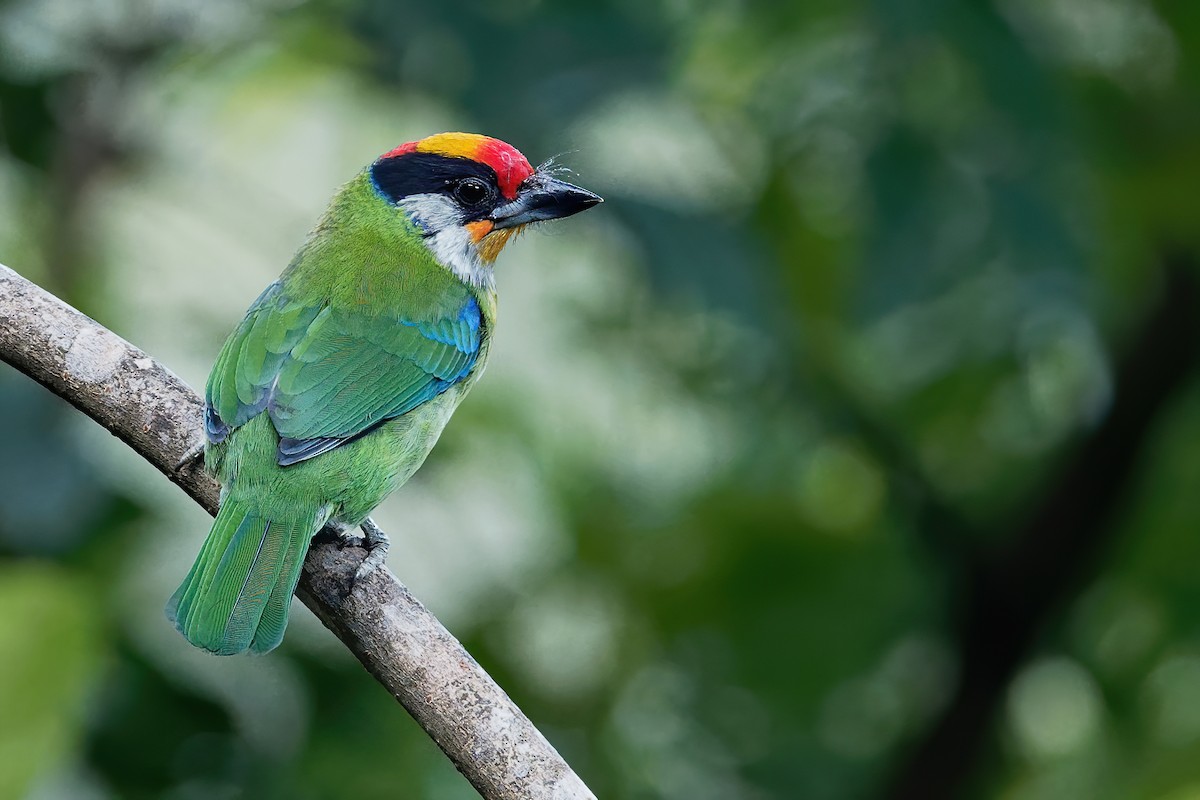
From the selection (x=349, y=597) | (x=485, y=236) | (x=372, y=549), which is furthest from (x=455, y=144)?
(x=349, y=597)

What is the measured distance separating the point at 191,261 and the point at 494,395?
1.06 metres

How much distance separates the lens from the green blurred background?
3.34 metres

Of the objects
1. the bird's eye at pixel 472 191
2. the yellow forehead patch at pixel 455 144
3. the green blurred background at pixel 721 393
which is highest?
the yellow forehead patch at pixel 455 144

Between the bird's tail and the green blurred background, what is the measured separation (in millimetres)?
809

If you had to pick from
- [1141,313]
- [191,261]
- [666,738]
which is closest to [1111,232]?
[1141,313]

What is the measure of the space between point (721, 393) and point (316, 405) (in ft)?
5.10

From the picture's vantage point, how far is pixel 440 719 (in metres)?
2.08

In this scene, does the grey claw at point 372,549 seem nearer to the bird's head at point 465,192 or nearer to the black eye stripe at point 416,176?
the bird's head at point 465,192

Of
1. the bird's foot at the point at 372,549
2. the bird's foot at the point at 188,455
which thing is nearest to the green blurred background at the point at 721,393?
the bird's foot at the point at 188,455

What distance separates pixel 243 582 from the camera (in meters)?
2.39

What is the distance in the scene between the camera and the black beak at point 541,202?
320 centimetres

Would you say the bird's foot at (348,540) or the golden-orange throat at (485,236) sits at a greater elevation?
the golden-orange throat at (485,236)

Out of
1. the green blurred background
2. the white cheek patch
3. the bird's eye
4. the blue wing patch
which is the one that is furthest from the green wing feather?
the green blurred background

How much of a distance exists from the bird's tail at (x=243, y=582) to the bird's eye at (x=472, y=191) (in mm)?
1037
